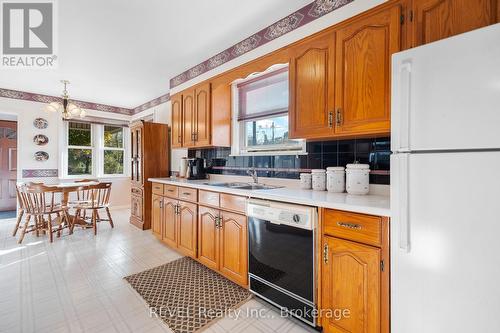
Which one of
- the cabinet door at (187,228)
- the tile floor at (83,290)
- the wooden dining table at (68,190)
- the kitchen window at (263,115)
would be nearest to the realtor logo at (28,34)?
the wooden dining table at (68,190)

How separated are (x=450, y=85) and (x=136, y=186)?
4421 millimetres

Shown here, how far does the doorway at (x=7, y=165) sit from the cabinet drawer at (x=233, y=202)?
6.21 m

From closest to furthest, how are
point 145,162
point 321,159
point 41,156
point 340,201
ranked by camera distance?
point 340,201, point 321,159, point 145,162, point 41,156

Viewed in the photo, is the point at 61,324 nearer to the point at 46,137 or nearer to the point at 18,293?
the point at 18,293

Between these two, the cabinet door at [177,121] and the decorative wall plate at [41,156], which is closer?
the cabinet door at [177,121]

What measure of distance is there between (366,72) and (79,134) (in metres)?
5.86

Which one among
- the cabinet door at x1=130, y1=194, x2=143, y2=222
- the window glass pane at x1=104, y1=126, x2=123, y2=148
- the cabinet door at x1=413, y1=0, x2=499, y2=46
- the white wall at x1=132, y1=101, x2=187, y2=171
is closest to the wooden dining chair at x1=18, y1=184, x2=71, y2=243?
the cabinet door at x1=130, y1=194, x2=143, y2=222

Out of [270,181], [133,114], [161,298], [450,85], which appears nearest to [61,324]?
[161,298]

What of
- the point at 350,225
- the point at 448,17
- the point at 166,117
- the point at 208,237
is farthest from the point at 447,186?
the point at 166,117

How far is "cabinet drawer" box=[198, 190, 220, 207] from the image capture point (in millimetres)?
2242

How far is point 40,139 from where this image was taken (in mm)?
4598

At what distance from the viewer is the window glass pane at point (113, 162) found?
5512 mm

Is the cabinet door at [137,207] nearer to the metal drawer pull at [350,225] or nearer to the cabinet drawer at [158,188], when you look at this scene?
the cabinet drawer at [158,188]

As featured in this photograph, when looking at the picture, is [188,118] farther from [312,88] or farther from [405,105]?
[405,105]
